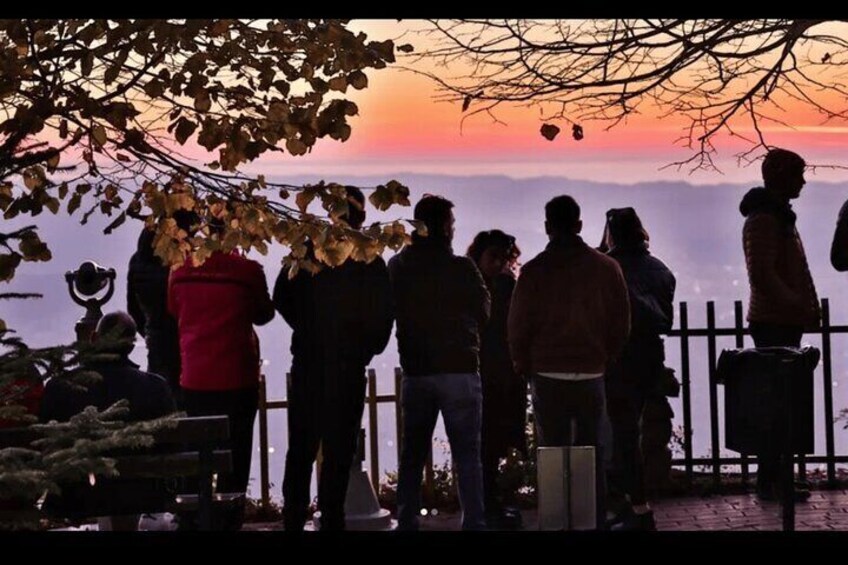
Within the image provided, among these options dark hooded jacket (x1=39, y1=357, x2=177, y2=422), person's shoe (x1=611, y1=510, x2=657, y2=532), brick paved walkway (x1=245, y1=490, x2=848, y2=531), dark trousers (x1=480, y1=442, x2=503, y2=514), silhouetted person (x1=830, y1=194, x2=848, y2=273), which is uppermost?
silhouetted person (x1=830, y1=194, x2=848, y2=273)

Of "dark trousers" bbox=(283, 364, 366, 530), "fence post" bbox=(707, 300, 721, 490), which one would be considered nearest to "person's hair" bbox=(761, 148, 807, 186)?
"fence post" bbox=(707, 300, 721, 490)

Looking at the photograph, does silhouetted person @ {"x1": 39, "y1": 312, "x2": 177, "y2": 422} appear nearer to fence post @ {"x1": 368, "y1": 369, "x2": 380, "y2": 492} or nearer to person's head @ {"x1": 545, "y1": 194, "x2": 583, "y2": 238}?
person's head @ {"x1": 545, "y1": 194, "x2": 583, "y2": 238}

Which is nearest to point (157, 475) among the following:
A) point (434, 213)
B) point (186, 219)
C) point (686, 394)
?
point (186, 219)

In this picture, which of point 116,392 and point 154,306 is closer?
point 116,392

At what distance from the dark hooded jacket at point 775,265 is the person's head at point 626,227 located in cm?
84

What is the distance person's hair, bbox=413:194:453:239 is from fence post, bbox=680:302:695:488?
361 cm

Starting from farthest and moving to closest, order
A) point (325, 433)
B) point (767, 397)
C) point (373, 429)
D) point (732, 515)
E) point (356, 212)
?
point (373, 429), point (732, 515), point (325, 433), point (767, 397), point (356, 212)

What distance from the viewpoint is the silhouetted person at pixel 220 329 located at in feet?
29.9

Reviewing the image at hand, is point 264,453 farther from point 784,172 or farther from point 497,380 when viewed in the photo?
point 784,172

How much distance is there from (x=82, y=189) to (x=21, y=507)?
2506 millimetres

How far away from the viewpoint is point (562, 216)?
898cm

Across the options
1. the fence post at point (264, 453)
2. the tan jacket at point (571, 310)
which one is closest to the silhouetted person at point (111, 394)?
the tan jacket at point (571, 310)

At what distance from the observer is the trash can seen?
8.83 m

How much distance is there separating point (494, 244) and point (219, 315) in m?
1.83
